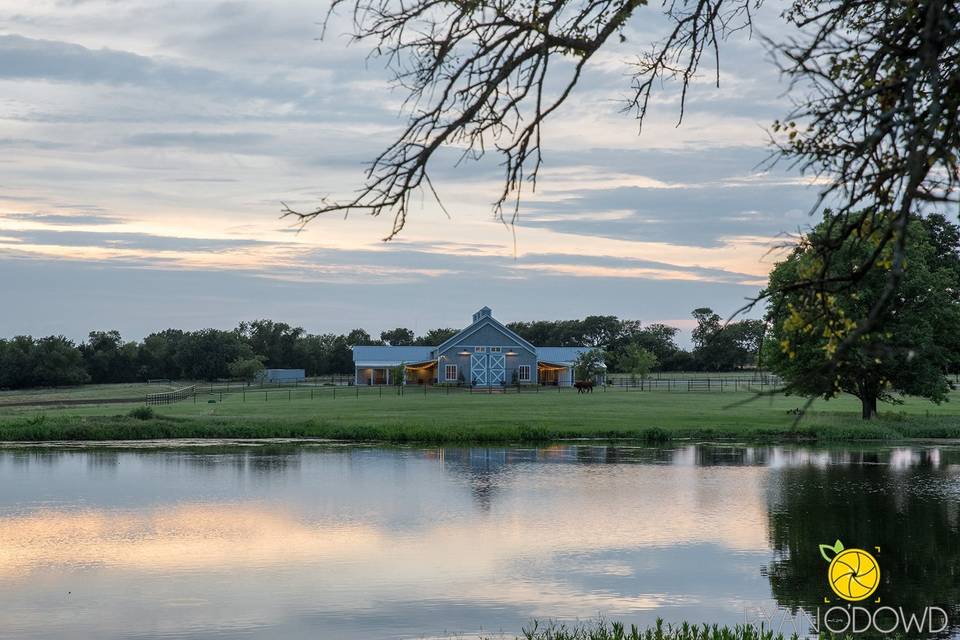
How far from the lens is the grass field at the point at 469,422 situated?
155ft

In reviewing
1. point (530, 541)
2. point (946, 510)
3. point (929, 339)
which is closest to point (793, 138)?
point (530, 541)

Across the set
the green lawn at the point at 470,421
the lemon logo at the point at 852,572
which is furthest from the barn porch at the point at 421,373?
the lemon logo at the point at 852,572

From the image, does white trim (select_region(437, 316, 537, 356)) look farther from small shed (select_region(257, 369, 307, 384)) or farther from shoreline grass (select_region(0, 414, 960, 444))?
shoreline grass (select_region(0, 414, 960, 444))

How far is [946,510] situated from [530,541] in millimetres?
11344

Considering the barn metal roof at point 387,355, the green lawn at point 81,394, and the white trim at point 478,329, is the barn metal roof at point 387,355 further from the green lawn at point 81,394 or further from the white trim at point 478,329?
the green lawn at point 81,394

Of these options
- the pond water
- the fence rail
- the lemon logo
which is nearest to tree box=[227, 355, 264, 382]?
the fence rail

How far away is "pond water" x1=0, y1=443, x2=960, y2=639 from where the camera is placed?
653 inches

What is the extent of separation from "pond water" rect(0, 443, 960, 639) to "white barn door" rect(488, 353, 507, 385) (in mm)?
55635

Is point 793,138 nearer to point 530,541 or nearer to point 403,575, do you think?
point 403,575

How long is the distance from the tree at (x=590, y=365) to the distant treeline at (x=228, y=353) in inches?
793

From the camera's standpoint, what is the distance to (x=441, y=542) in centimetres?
2241

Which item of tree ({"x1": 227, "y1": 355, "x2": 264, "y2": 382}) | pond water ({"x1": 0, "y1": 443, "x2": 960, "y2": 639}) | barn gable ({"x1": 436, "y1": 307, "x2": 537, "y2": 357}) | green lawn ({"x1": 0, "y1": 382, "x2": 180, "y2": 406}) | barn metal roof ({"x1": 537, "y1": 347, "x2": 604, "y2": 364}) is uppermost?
barn gable ({"x1": 436, "y1": 307, "x2": 537, "y2": 357})

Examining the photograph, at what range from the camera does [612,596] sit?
1744 centimetres

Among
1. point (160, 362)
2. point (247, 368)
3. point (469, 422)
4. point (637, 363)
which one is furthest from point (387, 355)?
point (469, 422)
